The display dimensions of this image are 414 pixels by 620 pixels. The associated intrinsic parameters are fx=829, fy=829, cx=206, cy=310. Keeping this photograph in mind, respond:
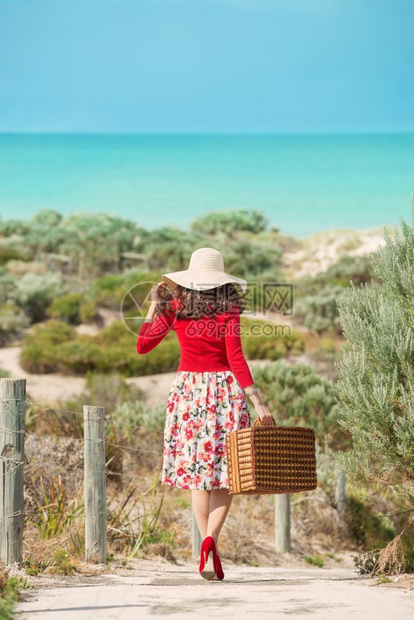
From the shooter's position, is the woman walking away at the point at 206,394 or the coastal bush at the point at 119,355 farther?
the coastal bush at the point at 119,355

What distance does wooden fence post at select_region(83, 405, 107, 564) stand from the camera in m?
5.27

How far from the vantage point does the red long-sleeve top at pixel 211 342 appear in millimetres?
4707

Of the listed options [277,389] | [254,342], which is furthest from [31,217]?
[277,389]

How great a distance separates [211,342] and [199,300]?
0.26m

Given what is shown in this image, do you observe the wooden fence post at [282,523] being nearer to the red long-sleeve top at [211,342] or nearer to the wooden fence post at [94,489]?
the wooden fence post at [94,489]

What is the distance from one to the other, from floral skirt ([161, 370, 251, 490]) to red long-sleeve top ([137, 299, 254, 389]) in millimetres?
64

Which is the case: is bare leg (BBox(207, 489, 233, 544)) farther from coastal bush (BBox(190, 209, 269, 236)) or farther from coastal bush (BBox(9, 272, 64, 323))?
coastal bush (BBox(190, 209, 269, 236))

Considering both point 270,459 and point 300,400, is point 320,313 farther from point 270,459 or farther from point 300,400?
point 270,459

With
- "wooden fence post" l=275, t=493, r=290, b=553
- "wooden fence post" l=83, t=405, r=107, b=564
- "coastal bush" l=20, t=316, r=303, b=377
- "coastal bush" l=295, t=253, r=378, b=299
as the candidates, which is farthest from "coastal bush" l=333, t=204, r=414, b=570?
"coastal bush" l=295, t=253, r=378, b=299

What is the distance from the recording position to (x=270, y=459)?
4586 millimetres

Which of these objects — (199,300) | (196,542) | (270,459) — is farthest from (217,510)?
(196,542)

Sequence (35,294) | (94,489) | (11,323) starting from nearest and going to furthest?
(94,489) → (11,323) → (35,294)

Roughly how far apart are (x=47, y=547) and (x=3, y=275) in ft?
73.6

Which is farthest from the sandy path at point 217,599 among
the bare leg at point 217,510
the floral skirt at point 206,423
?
the floral skirt at point 206,423
